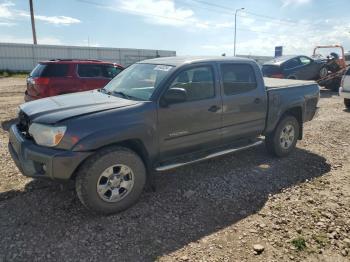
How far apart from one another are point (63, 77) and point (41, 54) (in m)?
24.5

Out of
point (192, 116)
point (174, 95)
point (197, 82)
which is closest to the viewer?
point (174, 95)

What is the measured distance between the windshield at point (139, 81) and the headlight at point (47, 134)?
1.11 meters

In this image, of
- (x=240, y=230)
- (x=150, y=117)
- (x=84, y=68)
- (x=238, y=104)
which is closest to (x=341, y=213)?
(x=240, y=230)

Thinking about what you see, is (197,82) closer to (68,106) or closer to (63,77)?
(68,106)

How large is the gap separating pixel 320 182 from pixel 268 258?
2.16 m

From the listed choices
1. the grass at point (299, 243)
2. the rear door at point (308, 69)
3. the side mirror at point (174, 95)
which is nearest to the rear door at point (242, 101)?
the side mirror at point (174, 95)

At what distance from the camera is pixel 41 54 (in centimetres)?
2997

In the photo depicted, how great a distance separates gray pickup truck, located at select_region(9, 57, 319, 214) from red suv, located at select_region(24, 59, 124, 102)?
4.19m

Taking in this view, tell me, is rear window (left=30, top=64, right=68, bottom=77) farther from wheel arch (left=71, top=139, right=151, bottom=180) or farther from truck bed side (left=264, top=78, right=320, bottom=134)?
truck bed side (left=264, top=78, right=320, bottom=134)

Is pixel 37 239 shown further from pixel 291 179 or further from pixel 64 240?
pixel 291 179

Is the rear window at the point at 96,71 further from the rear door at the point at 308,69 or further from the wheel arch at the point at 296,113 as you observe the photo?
the rear door at the point at 308,69

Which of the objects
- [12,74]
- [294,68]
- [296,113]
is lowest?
[296,113]

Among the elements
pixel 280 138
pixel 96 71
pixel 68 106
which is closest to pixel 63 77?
pixel 96 71

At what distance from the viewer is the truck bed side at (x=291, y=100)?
17.0 ft
